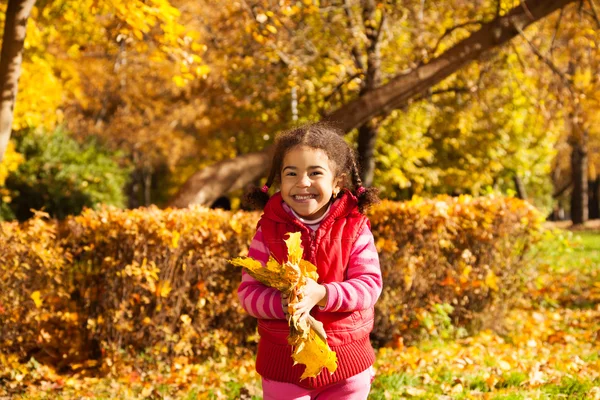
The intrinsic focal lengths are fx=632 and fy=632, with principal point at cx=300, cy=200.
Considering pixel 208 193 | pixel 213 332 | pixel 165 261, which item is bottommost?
pixel 213 332

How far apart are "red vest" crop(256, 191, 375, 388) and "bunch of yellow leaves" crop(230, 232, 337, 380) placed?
186 millimetres

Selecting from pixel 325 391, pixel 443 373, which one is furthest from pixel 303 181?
pixel 443 373

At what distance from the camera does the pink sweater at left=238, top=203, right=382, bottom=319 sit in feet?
7.35

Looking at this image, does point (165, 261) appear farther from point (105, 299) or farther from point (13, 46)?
point (13, 46)

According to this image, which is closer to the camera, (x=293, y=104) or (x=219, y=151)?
(x=293, y=104)

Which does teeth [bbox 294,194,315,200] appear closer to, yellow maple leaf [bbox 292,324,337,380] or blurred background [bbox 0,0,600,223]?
yellow maple leaf [bbox 292,324,337,380]

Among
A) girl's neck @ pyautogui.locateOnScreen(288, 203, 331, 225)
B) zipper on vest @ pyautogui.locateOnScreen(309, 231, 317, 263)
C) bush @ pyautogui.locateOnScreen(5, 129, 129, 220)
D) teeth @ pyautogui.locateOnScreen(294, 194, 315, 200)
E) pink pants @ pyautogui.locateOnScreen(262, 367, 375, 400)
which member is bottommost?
pink pants @ pyautogui.locateOnScreen(262, 367, 375, 400)

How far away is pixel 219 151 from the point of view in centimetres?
1636

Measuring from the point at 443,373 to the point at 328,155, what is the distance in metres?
2.65

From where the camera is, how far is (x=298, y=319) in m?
2.07

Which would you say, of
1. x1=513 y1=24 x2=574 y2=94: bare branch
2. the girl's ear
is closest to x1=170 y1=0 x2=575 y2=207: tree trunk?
x1=513 y1=24 x2=574 y2=94: bare branch

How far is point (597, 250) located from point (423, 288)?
847 cm

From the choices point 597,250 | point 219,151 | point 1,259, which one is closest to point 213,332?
point 1,259

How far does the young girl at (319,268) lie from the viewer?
2.30 m
